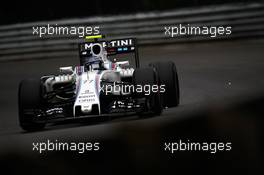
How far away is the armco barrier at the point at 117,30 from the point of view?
15617 millimetres

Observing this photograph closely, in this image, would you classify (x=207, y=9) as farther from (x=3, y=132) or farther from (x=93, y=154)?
(x=93, y=154)

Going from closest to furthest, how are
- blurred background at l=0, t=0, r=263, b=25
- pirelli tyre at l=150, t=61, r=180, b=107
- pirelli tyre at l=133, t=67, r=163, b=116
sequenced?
pirelli tyre at l=133, t=67, r=163, b=116 < pirelli tyre at l=150, t=61, r=180, b=107 < blurred background at l=0, t=0, r=263, b=25

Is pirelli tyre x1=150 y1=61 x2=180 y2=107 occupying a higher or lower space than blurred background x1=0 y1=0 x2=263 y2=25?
lower

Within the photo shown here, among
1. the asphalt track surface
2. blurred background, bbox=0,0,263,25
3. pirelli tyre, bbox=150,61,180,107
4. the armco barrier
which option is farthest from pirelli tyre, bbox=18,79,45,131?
blurred background, bbox=0,0,263,25

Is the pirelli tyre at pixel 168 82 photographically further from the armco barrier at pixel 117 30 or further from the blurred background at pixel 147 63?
the armco barrier at pixel 117 30

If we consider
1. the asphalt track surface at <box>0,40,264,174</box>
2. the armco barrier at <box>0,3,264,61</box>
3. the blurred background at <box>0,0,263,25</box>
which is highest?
the blurred background at <box>0,0,263,25</box>

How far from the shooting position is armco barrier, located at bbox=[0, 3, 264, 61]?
615 inches

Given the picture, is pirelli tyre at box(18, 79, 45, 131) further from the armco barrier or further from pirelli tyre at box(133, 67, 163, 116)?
the armco barrier

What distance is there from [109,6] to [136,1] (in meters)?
0.68

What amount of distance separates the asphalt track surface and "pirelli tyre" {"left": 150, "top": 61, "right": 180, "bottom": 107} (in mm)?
198

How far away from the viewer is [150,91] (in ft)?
25.5

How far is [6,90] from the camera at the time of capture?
474 inches

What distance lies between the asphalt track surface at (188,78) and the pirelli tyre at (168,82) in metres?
0.20

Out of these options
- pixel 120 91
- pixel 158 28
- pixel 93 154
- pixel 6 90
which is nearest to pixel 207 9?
pixel 158 28
